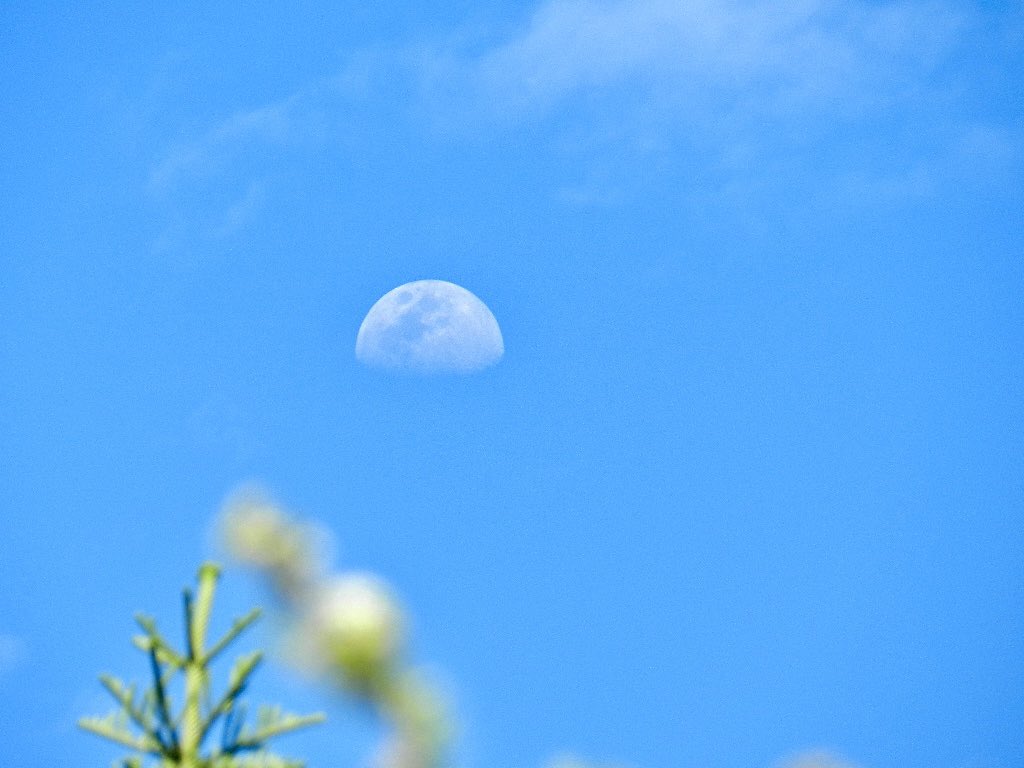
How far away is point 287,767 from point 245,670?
63cm

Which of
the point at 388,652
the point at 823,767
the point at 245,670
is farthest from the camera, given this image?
the point at 245,670

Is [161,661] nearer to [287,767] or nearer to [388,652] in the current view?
[287,767]

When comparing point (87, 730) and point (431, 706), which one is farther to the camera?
point (87, 730)

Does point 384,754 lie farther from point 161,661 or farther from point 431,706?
point 161,661

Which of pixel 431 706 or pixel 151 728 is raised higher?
pixel 151 728

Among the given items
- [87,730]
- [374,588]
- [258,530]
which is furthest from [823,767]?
[87,730]

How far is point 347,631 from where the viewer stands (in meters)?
1.23

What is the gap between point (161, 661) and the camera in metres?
4.42

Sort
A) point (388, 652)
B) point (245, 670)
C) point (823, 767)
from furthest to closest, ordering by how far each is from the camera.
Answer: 1. point (245, 670)
2. point (388, 652)
3. point (823, 767)

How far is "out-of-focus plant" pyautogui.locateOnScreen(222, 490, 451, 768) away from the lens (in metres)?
1.24

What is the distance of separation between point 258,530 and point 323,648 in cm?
22

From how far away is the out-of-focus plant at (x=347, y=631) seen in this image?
48.8 inches

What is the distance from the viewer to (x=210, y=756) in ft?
14.0

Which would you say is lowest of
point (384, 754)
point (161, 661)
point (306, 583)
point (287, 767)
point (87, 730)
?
point (384, 754)
